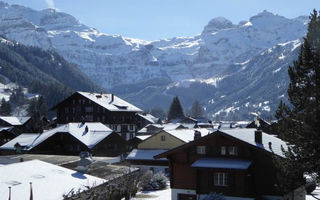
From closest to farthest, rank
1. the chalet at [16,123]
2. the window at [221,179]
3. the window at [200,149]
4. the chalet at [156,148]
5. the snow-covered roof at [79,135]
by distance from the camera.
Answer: the window at [221,179]
the window at [200,149]
the chalet at [156,148]
the snow-covered roof at [79,135]
the chalet at [16,123]

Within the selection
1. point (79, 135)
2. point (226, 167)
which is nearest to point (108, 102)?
point (79, 135)

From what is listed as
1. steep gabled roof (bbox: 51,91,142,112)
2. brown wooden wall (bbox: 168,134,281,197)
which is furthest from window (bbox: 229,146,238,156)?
steep gabled roof (bbox: 51,91,142,112)

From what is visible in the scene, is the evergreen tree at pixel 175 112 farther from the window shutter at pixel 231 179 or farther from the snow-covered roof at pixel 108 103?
the window shutter at pixel 231 179

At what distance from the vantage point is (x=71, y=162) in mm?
41375

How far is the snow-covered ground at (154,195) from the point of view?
40122 mm

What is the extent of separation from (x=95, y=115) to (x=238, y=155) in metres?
65.3

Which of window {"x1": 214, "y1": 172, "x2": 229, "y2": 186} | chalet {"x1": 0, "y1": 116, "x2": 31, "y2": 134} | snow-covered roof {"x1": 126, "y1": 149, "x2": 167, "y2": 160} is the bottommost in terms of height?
window {"x1": 214, "y1": 172, "x2": 229, "y2": 186}

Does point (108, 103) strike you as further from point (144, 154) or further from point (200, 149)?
point (200, 149)

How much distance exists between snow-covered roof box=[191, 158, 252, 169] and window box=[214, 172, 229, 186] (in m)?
0.93

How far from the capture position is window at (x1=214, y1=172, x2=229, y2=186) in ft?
115

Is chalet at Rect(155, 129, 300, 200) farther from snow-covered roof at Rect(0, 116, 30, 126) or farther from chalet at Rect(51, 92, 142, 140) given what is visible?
snow-covered roof at Rect(0, 116, 30, 126)

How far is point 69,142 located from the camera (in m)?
70.2

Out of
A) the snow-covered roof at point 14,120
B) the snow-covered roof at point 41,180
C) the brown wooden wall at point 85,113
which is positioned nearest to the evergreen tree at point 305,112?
the snow-covered roof at point 41,180

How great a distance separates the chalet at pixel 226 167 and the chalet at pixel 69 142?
33.0 metres
